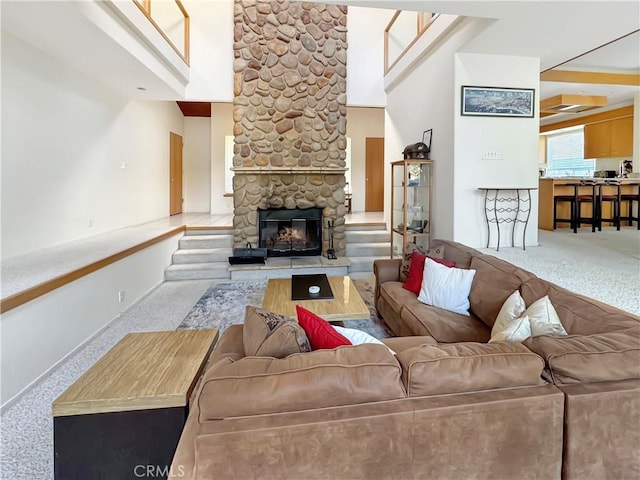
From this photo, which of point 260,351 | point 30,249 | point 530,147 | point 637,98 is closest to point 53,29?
point 30,249

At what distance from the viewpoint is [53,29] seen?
3244 millimetres

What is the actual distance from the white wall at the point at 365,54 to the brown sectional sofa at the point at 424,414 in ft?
18.8

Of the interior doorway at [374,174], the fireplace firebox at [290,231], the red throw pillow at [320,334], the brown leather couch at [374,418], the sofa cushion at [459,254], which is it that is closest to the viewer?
the brown leather couch at [374,418]

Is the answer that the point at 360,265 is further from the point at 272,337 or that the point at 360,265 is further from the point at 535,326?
the point at 272,337

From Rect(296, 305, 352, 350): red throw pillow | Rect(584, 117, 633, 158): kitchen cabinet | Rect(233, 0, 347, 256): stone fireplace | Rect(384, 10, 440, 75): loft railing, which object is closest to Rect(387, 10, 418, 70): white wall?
Rect(384, 10, 440, 75): loft railing

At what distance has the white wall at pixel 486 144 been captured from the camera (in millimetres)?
Result: 4203

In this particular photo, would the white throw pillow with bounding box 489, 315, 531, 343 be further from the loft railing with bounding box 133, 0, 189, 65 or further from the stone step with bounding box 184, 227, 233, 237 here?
the loft railing with bounding box 133, 0, 189, 65

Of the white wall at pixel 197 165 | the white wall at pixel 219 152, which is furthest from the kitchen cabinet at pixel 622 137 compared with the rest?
the white wall at pixel 197 165

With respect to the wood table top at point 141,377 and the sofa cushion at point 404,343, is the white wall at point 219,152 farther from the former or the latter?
the sofa cushion at point 404,343

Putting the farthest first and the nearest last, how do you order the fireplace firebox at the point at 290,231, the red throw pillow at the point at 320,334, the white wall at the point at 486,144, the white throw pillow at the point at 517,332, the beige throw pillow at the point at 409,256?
the fireplace firebox at the point at 290,231, the white wall at the point at 486,144, the beige throw pillow at the point at 409,256, the white throw pillow at the point at 517,332, the red throw pillow at the point at 320,334

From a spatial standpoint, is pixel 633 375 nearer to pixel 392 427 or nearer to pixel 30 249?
pixel 392 427

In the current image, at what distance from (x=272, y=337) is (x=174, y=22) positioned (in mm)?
5878

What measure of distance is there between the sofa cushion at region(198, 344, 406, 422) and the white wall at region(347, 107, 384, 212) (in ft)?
27.2

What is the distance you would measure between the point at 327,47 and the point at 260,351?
581cm
